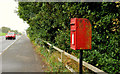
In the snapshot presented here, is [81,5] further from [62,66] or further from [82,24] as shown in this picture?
[62,66]

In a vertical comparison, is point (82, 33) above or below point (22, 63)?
above

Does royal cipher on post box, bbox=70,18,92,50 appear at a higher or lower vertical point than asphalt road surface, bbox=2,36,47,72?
higher

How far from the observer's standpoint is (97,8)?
2.97 metres

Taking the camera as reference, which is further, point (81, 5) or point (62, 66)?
point (62, 66)

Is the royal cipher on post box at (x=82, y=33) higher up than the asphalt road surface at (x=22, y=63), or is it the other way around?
the royal cipher on post box at (x=82, y=33)

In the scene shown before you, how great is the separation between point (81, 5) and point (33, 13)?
7.10m

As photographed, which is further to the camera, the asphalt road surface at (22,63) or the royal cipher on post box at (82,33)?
Answer: the asphalt road surface at (22,63)

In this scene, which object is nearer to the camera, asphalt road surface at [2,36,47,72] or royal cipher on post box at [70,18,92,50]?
royal cipher on post box at [70,18,92,50]

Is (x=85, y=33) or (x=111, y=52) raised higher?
(x=85, y=33)

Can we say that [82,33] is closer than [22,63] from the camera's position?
Yes

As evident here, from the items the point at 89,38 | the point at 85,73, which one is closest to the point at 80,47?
the point at 89,38

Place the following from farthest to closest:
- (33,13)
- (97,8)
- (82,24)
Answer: (33,13) < (97,8) < (82,24)

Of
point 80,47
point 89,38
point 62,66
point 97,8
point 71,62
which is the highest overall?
point 97,8

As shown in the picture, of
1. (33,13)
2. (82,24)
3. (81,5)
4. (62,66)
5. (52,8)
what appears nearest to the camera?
(82,24)
